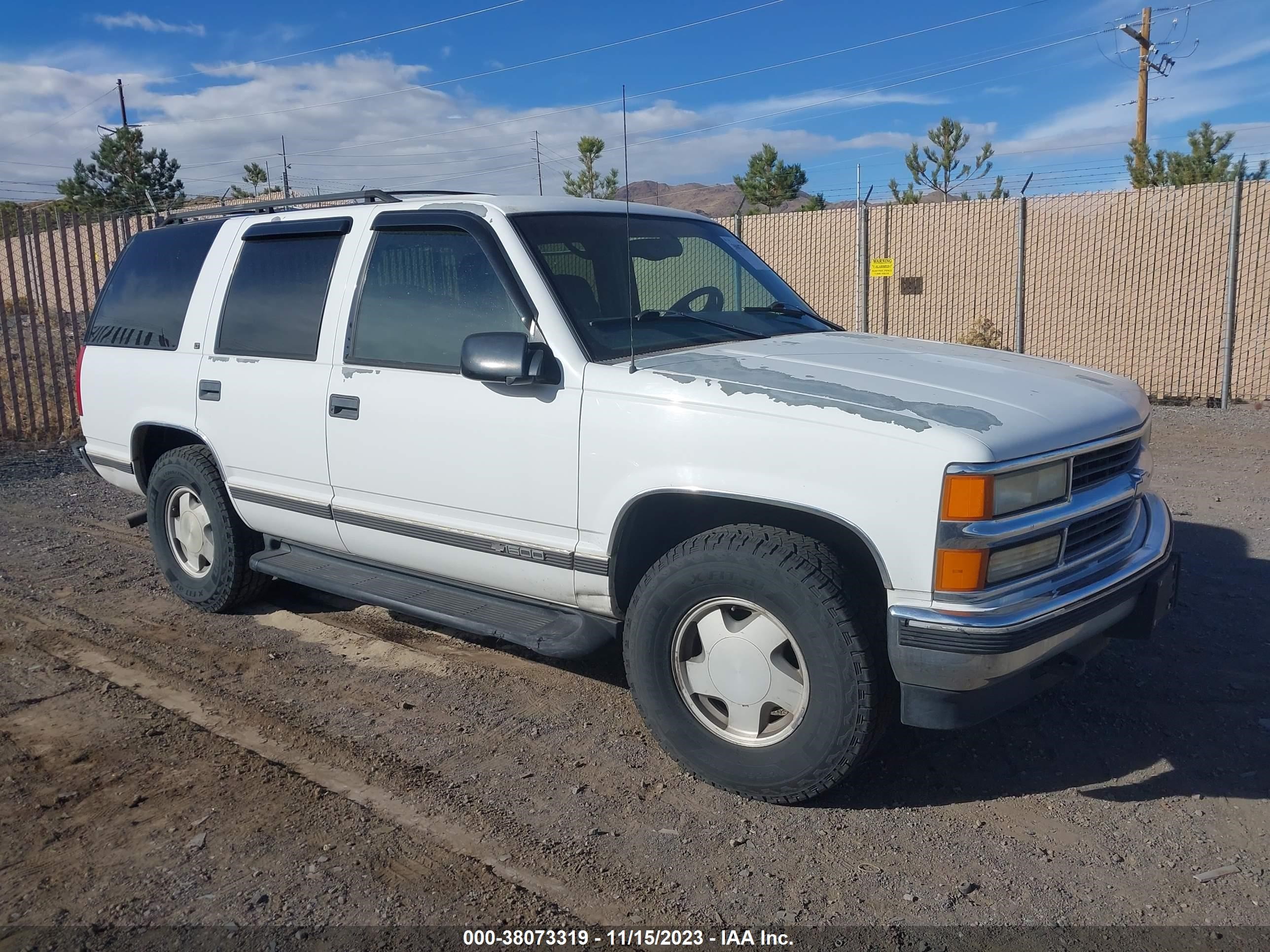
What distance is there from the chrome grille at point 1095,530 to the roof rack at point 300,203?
124 inches

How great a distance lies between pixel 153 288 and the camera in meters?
5.73

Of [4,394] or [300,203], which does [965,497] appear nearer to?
[300,203]

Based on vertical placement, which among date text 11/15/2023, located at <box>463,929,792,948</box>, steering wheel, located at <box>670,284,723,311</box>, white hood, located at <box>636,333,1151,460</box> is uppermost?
steering wheel, located at <box>670,284,723,311</box>

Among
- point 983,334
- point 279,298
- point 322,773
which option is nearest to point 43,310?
point 279,298

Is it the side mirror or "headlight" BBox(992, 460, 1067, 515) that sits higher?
the side mirror

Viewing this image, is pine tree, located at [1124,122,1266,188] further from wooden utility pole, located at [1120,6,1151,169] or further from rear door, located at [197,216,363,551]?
rear door, located at [197,216,363,551]

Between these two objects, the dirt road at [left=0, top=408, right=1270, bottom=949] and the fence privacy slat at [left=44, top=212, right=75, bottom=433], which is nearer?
the dirt road at [left=0, top=408, right=1270, bottom=949]

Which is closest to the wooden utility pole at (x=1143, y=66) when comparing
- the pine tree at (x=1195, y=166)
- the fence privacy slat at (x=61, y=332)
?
the pine tree at (x=1195, y=166)

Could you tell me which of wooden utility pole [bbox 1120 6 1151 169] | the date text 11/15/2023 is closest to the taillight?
the date text 11/15/2023

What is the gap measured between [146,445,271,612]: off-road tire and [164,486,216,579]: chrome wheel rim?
0.02 m

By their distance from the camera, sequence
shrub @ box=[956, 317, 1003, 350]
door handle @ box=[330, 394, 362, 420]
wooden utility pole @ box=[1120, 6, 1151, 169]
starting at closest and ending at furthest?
1. door handle @ box=[330, 394, 362, 420]
2. shrub @ box=[956, 317, 1003, 350]
3. wooden utility pole @ box=[1120, 6, 1151, 169]

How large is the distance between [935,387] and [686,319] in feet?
4.06

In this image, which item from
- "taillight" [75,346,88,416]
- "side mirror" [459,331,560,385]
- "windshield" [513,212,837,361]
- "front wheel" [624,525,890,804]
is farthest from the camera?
"taillight" [75,346,88,416]

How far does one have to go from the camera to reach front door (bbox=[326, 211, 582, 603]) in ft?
12.7
